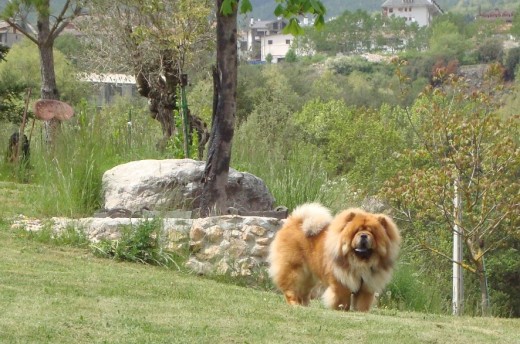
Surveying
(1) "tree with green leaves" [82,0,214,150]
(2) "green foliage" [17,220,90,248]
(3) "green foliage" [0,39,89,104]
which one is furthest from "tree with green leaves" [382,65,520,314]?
(2) "green foliage" [17,220,90,248]

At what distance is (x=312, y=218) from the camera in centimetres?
1102

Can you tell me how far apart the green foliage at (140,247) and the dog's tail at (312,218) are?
2.52 meters

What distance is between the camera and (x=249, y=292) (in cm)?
1160

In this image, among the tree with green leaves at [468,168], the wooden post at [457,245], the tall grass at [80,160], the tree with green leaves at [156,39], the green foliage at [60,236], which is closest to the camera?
the green foliage at [60,236]

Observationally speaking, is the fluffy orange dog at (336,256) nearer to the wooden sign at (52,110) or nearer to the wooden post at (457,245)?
the wooden sign at (52,110)

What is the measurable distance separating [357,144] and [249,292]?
38.1 metres

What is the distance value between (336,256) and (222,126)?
4.33 m

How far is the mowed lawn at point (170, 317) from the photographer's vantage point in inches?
314

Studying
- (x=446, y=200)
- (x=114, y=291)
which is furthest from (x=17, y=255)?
(x=446, y=200)

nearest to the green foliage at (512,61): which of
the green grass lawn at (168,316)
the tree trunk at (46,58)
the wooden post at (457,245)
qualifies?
the wooden post at (457,245)

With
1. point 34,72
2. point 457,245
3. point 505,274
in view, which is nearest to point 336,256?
point 457,245

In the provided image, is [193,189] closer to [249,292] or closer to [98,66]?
[249,292]

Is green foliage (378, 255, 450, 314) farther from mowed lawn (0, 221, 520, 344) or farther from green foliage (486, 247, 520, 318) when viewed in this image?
green foliage (486, 247, 520, 318)

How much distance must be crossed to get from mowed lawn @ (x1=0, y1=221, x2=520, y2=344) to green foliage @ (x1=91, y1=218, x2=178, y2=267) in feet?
4.07
